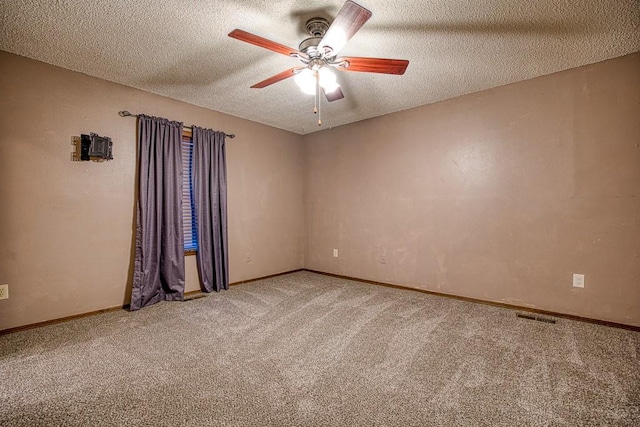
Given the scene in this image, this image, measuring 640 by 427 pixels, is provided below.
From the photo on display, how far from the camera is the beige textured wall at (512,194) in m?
2.73

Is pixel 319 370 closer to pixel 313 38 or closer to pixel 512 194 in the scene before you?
pixel 313 38

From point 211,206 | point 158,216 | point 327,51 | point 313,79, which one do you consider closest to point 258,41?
point 327,51

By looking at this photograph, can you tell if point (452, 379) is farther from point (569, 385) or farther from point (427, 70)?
point (427, 70)

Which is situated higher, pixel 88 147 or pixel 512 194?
pixel 88 147

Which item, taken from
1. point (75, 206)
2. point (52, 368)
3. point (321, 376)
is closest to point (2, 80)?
point (75, 206)

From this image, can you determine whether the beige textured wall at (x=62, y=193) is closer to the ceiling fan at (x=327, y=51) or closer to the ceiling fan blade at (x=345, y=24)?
the ceiling fan at (x=327, y=51)

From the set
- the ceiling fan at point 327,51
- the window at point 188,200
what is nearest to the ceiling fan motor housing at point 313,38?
the ceiling fan at point 327,51

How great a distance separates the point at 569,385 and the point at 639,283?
1.57 m

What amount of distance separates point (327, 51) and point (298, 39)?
46 cm

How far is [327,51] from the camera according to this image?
214 centimetres

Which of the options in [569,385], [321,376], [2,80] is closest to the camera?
[569,385]

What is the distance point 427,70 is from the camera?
9.69 ft

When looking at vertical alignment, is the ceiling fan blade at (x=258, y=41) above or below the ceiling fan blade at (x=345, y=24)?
below

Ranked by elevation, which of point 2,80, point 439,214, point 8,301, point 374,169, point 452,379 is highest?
point 2,80
